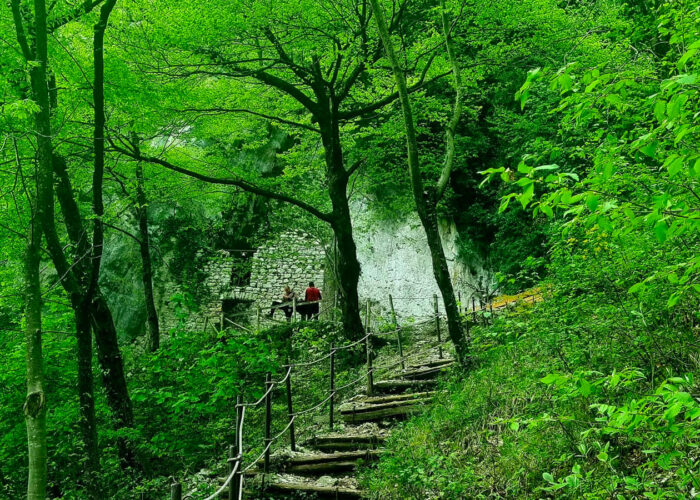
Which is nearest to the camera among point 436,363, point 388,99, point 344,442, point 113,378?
point 344,442

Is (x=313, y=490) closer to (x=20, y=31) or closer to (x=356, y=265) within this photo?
(x=20, y=31)

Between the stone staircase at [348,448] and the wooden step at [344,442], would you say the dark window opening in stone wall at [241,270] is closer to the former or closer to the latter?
the stone staircase at [348,448]

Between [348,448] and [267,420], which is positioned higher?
[267,420]

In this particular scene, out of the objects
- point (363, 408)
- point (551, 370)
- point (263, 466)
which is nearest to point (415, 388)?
point (363, 408)

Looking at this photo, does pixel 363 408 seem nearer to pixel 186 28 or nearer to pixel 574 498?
pixel 574 498

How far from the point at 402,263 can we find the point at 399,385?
9.93 metres

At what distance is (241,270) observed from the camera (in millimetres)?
19391

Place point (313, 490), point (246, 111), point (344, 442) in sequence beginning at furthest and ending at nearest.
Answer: point (246, 111) < point (344, 442) < point (313, 490)

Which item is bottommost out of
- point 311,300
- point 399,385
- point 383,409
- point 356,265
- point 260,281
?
point 383,409

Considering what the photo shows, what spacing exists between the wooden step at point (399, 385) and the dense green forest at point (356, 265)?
4 centimetres

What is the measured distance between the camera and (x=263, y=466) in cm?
559

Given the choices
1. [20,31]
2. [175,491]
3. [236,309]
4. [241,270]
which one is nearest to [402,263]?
[241,270]

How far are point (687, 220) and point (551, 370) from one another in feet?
9.34

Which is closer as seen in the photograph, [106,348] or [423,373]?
[106,348]
